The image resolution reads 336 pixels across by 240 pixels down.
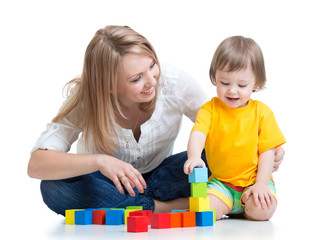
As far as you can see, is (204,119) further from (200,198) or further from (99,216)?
(99,216)

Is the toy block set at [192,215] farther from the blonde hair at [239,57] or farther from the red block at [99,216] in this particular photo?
the blonde hair at [239,57]

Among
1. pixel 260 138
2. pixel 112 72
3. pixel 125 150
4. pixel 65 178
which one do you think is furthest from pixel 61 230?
pixel 260 138

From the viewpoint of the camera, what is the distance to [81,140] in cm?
267

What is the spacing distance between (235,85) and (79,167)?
78 cm

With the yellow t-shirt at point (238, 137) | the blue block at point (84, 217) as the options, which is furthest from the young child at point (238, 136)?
the blue block at point (84, 217)

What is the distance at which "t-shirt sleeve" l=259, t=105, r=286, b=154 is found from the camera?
246 centimetres

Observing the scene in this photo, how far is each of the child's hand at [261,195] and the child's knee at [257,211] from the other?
20 millimetres

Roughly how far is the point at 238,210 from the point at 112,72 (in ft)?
2.83

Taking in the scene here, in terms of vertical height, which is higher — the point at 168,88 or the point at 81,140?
the point at 168,88

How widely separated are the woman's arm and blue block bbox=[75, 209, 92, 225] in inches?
6.7

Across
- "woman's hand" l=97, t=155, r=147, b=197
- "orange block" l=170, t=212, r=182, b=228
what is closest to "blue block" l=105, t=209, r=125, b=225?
"woman's hand" l=97, t=155, r=147, b=197

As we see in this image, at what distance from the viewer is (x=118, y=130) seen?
2557mm

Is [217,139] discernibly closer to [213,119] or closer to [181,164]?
[213,119]

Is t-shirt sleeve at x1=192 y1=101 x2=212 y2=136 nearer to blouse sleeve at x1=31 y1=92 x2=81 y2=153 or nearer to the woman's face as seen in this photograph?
the woman's face
